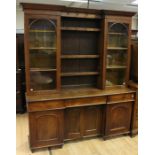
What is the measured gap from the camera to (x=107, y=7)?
4594 millimetres

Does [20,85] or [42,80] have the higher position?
[42,80]

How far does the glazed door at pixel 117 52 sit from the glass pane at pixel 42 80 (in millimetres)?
956

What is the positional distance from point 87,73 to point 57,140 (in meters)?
1.20

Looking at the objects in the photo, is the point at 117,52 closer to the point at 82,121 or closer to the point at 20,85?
the point at 82,121

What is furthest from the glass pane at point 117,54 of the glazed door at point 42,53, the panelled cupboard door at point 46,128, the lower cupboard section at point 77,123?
the panelled cupboard door at point 46,128

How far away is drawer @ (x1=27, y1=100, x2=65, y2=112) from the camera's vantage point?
250 centimetres

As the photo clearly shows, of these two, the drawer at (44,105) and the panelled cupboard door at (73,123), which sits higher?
the drawer at (44,105)

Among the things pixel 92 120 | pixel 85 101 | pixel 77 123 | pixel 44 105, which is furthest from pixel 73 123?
pixel 44 105

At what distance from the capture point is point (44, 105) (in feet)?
8.36

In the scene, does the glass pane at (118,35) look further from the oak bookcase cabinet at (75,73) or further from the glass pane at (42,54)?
the glass pane at (42,54)

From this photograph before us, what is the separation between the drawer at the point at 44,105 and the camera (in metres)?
2.50

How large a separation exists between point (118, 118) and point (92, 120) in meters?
0.46
